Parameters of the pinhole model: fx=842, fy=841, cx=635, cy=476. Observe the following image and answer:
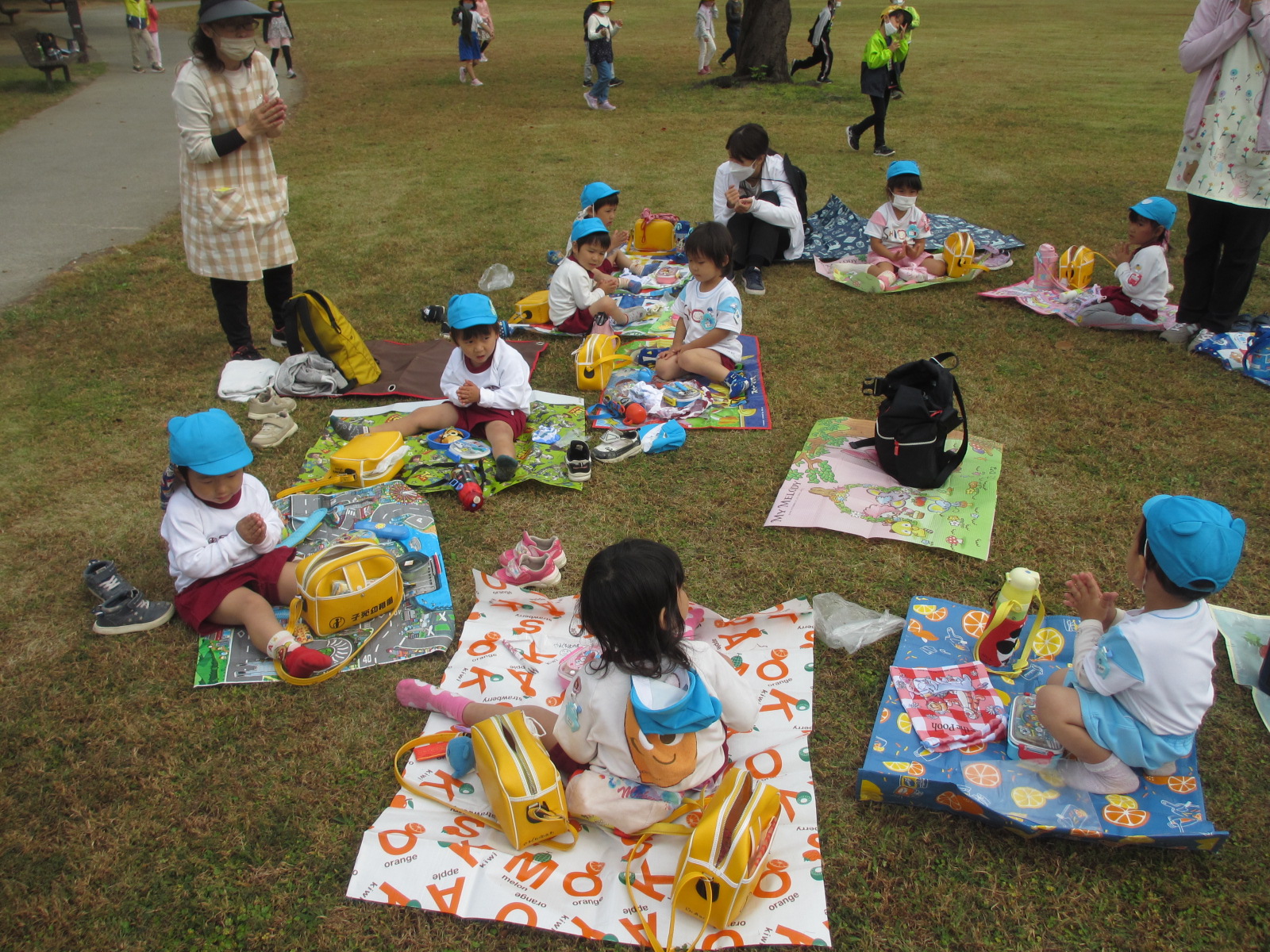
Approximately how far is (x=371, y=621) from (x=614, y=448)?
180 cm

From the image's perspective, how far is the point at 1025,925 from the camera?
2.54m

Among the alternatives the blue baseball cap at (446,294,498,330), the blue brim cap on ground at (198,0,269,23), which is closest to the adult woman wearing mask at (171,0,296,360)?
the blue brim cap on ground at (198,0,269,23)

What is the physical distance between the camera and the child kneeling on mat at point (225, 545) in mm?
3410

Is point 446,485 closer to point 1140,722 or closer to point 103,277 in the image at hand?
point 1140,722

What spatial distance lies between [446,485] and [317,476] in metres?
0.79

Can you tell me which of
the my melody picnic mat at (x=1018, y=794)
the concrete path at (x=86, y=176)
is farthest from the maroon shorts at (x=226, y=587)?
the concrete path at (x=86, y=176)

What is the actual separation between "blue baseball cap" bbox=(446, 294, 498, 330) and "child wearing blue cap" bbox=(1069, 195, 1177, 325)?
456 cm

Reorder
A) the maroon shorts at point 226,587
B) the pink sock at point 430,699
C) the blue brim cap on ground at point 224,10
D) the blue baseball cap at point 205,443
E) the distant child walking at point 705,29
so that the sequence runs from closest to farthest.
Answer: the pink sock at point 430,699 → the blue baseball cap at point 205,443 → the maroon shorts at point 226,587 → the blue brim cap on ground at point 224,10 → the distant child walking at point 705,29

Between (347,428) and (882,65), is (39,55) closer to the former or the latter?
(882,65)

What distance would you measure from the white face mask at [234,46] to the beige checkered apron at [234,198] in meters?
0.18

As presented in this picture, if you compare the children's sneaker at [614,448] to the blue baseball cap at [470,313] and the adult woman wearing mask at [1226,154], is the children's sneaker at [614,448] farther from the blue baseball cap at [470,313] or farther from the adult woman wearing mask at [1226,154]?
the adult woman wearing mask at [1226,154]

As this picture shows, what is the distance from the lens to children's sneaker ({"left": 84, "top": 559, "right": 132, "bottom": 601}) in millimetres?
3719

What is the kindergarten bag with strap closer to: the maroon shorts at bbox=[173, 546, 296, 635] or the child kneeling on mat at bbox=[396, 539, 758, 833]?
the maroon shorts at bbox=[173, 546, 296, 635]

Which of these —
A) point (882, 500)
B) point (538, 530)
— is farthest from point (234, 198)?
point (882, 500)
